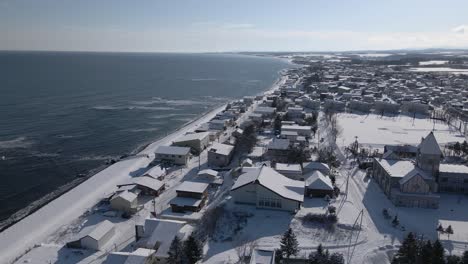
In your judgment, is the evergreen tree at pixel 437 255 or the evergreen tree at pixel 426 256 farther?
the evergreen tree at pixel 426 256

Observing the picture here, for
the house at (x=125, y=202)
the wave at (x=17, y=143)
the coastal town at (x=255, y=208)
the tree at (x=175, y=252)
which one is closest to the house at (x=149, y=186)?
the coastal town at (x=255, y=208)

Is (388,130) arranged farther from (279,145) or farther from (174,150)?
(174,150)

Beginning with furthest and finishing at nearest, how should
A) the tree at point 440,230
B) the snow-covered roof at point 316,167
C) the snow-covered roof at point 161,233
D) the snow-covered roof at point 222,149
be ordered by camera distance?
the snow-covered roof at point 222,149
the snow-covered roof at point 316,167
the tree at point 440,230
the snow-covered roof at point 161,233

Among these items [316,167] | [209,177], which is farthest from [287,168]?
[209,177]

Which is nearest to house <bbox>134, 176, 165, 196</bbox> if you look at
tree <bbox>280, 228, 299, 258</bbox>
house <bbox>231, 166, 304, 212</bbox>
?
house <bbox>231, 166, 304, 212</bbox>

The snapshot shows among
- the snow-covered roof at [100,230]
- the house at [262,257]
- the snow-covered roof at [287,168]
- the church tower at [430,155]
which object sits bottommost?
the snow-covered roof at [100,230]

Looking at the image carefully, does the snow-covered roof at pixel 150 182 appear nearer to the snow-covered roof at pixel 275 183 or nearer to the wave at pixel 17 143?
the snow-covered roof at pixel 275 183

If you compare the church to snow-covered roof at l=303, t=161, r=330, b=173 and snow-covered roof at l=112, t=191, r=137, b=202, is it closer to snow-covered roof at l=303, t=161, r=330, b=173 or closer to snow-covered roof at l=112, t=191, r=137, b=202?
snow-covered roof at l=303, t=161, r=330, b=173
